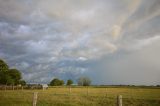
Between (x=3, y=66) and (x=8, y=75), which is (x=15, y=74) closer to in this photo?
(x=8, y=75)

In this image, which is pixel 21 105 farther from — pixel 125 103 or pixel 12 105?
pixel 125 103

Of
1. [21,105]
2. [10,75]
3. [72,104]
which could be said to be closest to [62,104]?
[72,104]

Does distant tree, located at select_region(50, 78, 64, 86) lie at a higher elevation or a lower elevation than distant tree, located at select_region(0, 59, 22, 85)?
lower

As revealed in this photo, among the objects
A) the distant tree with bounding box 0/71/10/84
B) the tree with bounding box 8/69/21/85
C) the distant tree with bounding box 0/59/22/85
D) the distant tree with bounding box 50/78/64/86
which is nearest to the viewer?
the distant tree with bounding box 0/71/10/84

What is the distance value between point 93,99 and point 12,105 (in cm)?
1078

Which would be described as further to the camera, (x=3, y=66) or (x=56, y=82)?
(x=56, y=82)

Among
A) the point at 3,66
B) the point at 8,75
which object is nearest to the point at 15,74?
the point at 8,75

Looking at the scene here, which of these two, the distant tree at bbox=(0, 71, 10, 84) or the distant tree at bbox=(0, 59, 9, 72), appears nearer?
the distant tree at bbox=(0, 71, 10, 84)

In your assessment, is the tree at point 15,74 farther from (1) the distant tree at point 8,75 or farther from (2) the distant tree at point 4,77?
(2) the distant tree at point 4,77

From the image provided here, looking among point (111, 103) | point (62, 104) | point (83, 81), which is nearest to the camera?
point (62, 104)

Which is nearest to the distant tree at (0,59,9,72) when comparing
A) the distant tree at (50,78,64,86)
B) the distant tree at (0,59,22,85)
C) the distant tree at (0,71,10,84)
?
the distant tree at (0,59,22,85)

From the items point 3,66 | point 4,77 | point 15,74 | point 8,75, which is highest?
point 3,66

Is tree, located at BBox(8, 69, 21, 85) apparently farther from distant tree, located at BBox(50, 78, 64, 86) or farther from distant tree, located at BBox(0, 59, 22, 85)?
distant tree, located at BBox(50, 78, 64, 86)

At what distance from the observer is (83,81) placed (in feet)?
516
